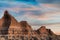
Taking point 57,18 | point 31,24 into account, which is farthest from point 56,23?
point 31,24

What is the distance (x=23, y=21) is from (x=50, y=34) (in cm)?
56

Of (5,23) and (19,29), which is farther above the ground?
(5,23)

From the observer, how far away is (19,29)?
3.26 meters

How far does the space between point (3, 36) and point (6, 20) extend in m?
0.30

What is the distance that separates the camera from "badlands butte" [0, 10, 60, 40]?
324cm

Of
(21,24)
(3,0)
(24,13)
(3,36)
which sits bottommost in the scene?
(3,36)

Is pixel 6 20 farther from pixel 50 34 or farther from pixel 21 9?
pixel 50 34

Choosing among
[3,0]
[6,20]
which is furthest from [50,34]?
[3,0]

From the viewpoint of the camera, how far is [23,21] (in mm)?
3322

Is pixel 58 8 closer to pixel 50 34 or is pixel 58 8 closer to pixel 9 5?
pixel 50 34

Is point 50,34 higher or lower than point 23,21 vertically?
lower

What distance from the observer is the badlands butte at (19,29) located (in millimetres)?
3240

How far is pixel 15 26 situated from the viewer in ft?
10.7

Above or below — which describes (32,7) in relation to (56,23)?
above
